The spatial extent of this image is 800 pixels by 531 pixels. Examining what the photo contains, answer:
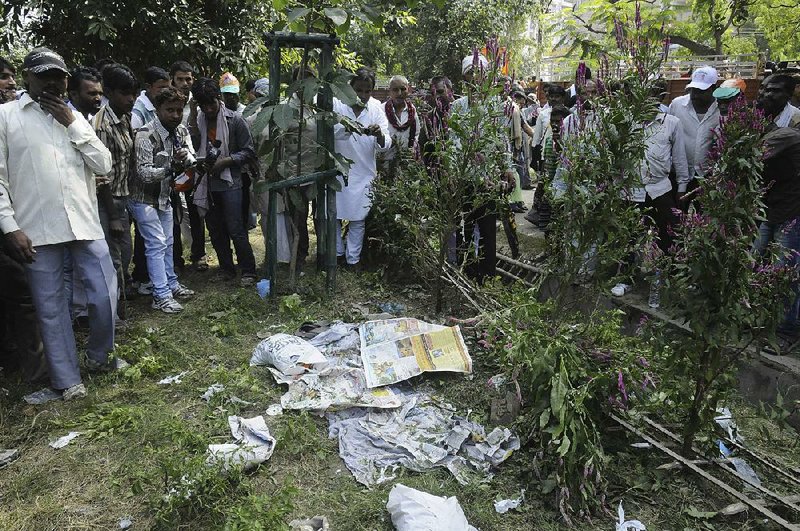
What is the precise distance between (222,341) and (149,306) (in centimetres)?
109

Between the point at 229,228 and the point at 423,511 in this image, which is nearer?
the point at 423,511

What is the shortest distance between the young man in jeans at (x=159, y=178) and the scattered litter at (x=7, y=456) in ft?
6.27

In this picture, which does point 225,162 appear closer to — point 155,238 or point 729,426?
point 155,238

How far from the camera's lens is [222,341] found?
14.4 feet

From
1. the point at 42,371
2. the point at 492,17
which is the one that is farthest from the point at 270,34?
the point at 492,17

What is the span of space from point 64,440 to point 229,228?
267 cm

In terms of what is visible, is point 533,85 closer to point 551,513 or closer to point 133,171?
point 133,171

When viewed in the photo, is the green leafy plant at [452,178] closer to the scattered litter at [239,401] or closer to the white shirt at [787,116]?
the scattered litter at [239,401]

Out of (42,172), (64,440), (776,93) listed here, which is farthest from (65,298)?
(776,93)

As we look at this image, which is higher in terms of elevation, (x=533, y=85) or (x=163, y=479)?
(x=533, y=85)

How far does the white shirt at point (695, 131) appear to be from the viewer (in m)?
5.38

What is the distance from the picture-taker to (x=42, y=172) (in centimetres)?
338

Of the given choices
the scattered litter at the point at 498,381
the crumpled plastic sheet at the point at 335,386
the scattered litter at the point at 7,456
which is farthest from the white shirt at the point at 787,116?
the scattered litter at the point at 7,456

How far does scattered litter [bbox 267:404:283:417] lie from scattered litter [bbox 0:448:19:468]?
4.12 feet
